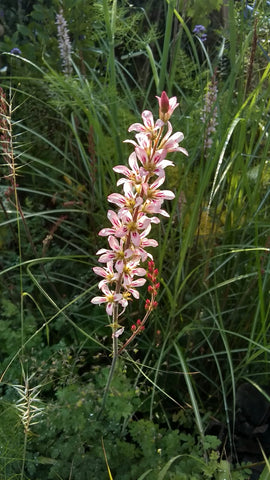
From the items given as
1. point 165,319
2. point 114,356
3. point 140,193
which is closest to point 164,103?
point 140,193

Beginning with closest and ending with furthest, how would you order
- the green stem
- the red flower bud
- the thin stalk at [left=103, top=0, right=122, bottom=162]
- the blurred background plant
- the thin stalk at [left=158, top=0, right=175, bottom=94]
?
the red flower bud, the green stem, the blurred background plant, the thin stalk at [left=158, top=0, right=175, bottom=94], the thin stalk at [left=103, top=0, right=122, bottom=162]

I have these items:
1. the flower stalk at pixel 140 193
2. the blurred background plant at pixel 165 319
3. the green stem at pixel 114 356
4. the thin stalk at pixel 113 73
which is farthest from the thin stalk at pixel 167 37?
the green stem at pixel 114 356

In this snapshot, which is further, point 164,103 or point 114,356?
point 114,356

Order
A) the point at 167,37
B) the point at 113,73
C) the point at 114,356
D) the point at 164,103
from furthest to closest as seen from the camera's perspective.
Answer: the point at 113,73 → the point at 167,37 → the point at 114,356 → the point at 164,103

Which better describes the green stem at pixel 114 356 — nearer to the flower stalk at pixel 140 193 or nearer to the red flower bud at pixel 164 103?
the flower stalk at pixel 140 193

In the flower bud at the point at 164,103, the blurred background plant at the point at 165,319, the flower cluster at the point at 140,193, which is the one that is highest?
the flower bud at the point at 164,103

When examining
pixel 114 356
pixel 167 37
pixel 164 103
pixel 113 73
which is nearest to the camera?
pixel 164 103

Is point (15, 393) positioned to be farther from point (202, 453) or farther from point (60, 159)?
point (60, 159)

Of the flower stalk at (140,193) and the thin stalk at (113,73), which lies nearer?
the flower stalk at (140,193)

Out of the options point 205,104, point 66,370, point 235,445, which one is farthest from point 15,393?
point 205,104

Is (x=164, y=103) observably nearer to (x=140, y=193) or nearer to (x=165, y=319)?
(x=140, y=193)

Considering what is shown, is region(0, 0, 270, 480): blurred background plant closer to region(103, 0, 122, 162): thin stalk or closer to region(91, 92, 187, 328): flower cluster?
region(103, 0, 122, 162): thin stalk

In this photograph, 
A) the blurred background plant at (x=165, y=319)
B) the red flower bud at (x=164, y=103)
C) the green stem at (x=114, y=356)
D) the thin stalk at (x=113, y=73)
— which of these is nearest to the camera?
the red flower bud at (x=164, y=103)

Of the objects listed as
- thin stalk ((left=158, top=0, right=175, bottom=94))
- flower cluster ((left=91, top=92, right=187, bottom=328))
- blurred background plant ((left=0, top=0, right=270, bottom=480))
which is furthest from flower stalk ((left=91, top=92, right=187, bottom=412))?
thin stalk ((left=158, top=0, right=175, bottom=94))
